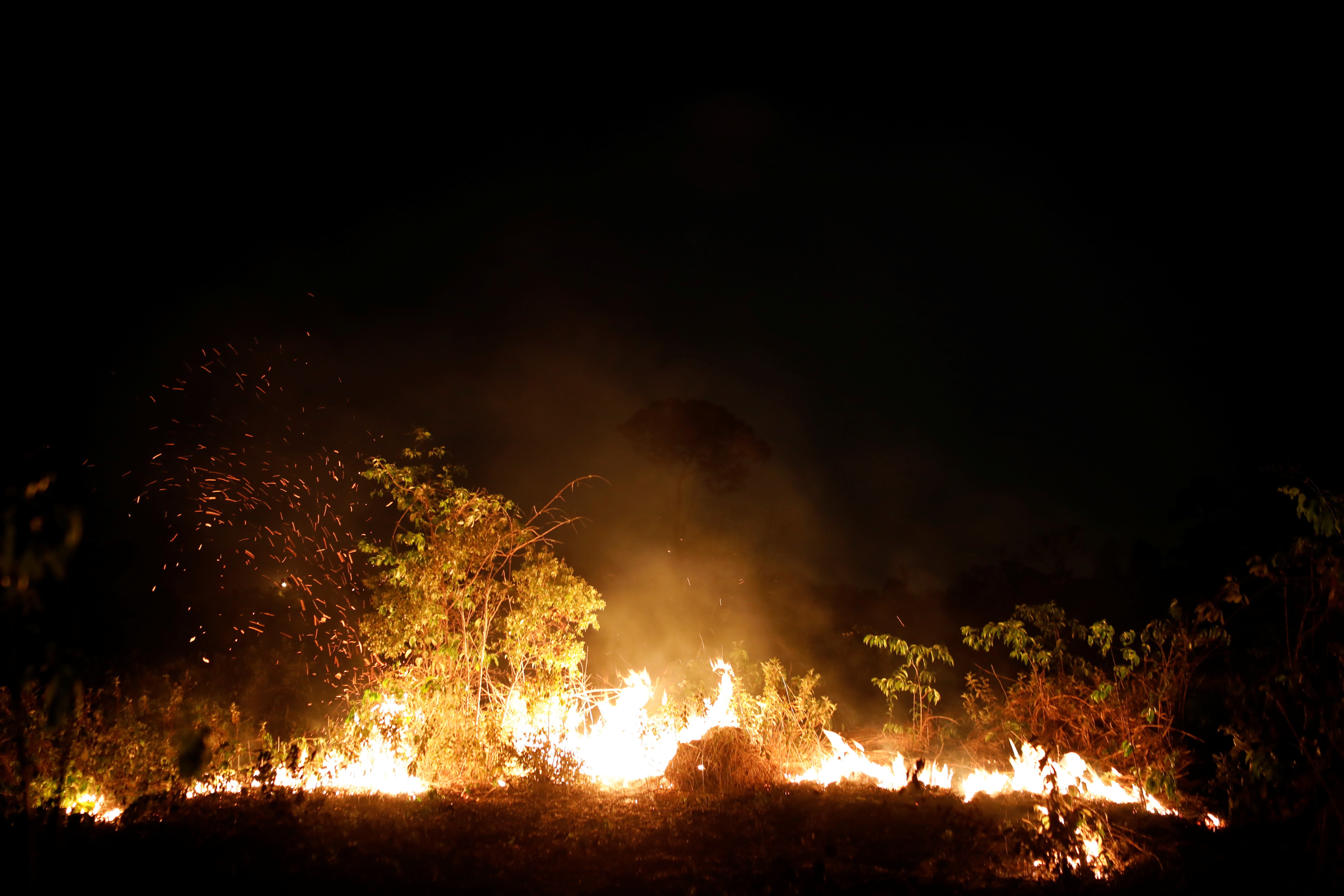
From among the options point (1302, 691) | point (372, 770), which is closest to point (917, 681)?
point (1302, 691)

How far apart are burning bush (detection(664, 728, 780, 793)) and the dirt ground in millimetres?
925

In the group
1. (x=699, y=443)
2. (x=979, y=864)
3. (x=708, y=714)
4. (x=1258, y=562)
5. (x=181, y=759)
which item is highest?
(x=699, y=443)

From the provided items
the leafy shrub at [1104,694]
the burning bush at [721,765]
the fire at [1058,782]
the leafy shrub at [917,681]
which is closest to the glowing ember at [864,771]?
the fire at [1058,782]

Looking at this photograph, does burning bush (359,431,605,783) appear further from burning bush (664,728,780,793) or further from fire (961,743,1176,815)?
fire (961,743,1176,815)

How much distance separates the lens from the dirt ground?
4082mm

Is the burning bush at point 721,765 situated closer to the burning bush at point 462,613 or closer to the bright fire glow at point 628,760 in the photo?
the bright fire glow at point 628,760

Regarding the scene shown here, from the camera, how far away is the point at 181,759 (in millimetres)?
1993

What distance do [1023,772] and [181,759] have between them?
25.6ft

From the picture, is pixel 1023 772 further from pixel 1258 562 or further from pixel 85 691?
pixel 85 691

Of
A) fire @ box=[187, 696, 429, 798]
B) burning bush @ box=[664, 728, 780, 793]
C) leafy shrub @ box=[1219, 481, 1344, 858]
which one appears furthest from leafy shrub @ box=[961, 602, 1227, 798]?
fire @ box=[187, 696, 429, 798]

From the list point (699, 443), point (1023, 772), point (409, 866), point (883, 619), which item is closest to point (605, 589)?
point (699, 443)

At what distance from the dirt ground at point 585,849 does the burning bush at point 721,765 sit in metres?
0.93

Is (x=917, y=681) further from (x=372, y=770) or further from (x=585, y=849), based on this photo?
(x=372, y=770)

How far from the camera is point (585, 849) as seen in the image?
5.02 meters
